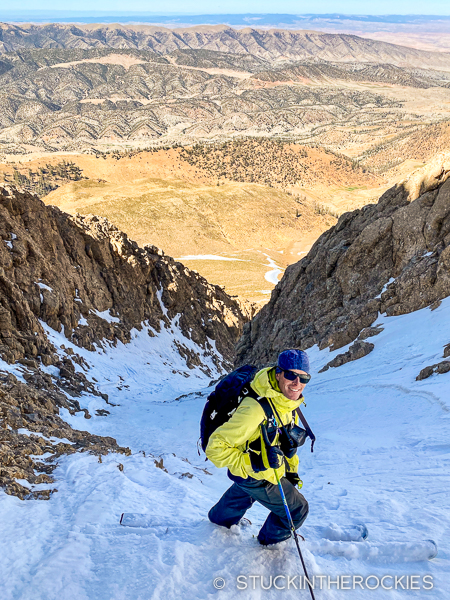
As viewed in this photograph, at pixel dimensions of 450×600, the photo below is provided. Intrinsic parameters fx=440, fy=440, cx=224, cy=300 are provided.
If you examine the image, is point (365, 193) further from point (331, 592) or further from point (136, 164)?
point (331, 592)

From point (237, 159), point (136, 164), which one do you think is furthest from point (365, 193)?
point (136, 164)

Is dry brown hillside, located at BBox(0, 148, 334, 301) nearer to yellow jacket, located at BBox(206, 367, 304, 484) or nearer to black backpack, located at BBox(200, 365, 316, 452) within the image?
black backpack, located at BBox(200, 365, 316, 452)

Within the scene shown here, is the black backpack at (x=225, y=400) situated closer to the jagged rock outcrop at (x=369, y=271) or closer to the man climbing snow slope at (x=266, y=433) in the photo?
the man climbing snow slope at (x=266, y=433)

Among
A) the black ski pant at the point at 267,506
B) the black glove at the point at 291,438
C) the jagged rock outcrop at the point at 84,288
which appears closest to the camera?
the black glove at the point at 291,438

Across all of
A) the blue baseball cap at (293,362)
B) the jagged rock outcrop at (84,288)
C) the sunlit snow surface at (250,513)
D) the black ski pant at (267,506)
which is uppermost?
the blue baseball cap at (293,362)

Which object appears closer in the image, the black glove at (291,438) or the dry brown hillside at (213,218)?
the black glove at (291,438)

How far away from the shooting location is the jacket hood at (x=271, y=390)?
446 centimetres

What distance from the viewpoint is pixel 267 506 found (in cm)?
497

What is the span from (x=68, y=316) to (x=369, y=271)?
16618 mm

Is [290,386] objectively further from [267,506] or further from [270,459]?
[267,506]

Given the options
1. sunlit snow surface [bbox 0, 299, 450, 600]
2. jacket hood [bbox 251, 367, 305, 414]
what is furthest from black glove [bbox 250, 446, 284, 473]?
sunlit snow surface [bbox 0, 299, 450, 600]

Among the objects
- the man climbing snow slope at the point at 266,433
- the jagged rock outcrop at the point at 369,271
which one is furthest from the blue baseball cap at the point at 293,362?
the jagged rock outcrop at the point at 369,271

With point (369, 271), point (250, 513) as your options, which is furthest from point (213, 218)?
point (250, 513)

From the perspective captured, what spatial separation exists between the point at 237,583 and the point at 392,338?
13527 mm
